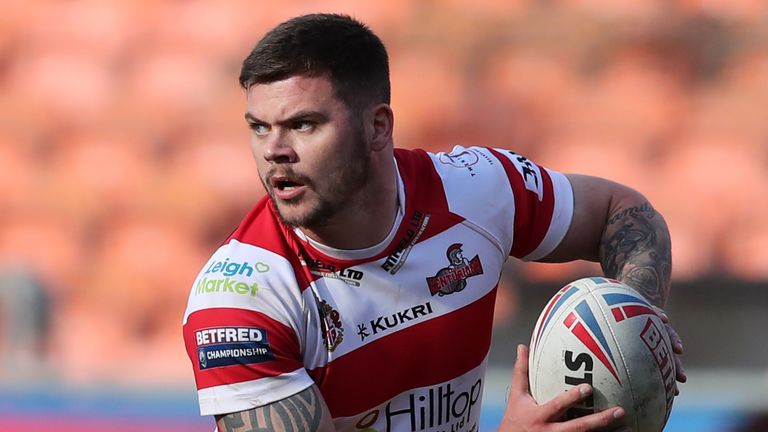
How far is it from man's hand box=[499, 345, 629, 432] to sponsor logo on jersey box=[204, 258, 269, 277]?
2.63 feet

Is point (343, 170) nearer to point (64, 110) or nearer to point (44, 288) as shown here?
point (44, 288)

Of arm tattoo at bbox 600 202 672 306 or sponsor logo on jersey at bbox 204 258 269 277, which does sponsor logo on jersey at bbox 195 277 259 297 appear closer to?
sponsor logo on jersey at bbox 204 258 269 277

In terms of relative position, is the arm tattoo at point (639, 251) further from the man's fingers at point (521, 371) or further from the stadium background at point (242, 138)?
the stadium background at point (242, 138)

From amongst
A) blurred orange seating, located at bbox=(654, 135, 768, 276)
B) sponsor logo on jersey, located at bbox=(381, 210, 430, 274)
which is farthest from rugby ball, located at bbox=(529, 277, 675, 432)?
blurred orange seating, located at bbox=(654, 135, 768, 276)

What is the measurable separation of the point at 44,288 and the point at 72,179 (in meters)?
1.02

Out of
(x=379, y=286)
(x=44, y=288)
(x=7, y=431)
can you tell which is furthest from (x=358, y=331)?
(x=44, y=288)

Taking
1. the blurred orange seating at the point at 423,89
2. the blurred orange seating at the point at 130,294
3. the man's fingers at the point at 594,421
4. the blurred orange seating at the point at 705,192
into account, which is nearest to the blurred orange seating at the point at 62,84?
the blurred orange seating at the point at 130,294

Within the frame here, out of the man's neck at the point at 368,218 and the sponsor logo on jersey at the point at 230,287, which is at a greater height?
the man's neck at the point at 368,218

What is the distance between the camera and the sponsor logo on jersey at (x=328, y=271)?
11.1 feet

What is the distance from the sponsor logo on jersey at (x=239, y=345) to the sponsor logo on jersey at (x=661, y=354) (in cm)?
103

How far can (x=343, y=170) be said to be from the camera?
3316 mm

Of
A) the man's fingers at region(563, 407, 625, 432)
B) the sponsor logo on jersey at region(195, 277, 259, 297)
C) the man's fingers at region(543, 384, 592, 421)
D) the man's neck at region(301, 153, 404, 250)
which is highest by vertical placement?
the man's neck at region(301, 153, 404, 250)

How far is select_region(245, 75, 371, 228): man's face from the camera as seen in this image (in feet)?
10.6

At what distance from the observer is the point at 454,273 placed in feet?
11.8
